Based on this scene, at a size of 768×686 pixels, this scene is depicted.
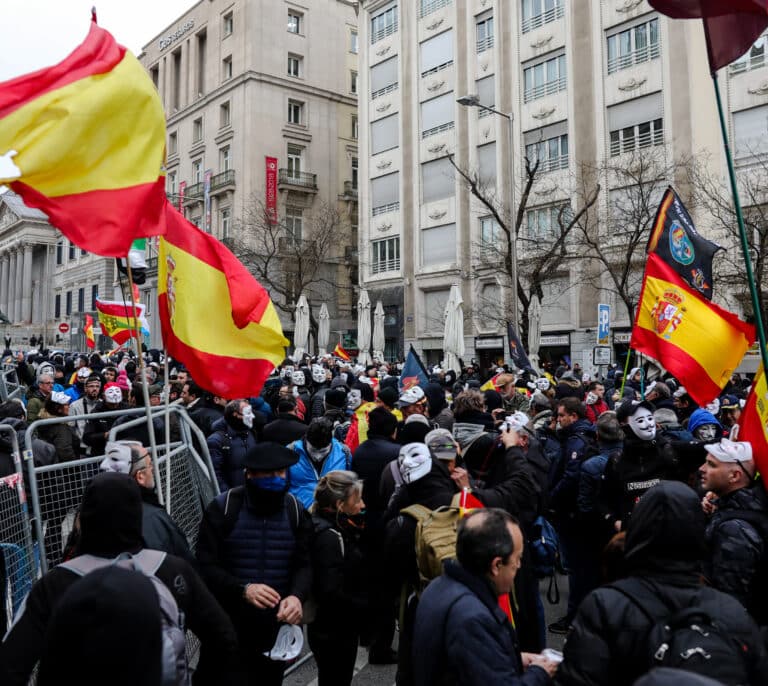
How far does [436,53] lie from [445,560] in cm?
3634

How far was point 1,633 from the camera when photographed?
12.5ft

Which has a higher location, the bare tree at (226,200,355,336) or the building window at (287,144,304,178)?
the building window at (287,144,304,178)

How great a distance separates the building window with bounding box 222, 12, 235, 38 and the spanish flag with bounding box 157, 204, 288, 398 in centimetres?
4799

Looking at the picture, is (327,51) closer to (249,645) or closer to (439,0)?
(439,0)

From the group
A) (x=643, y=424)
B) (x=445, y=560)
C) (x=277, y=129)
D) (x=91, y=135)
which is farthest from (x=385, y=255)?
(x=445, y=560)

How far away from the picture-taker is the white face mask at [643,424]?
468cm

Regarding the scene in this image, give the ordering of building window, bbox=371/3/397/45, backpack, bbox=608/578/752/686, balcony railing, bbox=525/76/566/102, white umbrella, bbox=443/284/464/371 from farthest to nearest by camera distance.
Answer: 1. building window, bbox=371/3/397/45
2. balcony railing, bbox=525/76/566/102
3. white umbrella, bbox=443/284/464/371
4. backpack, bbox=608/578/752/686

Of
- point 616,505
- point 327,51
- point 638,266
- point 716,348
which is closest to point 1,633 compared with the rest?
point 616,505

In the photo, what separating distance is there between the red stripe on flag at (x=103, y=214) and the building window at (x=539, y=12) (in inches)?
1223

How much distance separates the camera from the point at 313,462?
18.0 ft

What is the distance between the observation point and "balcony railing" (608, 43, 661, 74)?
89.0 feet

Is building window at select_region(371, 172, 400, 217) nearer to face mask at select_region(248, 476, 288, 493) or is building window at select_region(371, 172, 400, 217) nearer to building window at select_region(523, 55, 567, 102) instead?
building window at select_region(523, 55, 567, 102)

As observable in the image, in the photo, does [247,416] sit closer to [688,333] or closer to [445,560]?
[445,560]

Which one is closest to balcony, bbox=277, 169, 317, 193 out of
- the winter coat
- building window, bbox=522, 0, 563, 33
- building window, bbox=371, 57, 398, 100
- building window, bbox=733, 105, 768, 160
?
building window, bbox=371, 57, 398, 100
